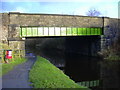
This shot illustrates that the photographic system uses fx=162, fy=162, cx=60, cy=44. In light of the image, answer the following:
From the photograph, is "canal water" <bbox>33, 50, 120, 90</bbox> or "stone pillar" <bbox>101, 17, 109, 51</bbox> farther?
"stone pillar" <bbox>101, 17, 109, 51</bbox>

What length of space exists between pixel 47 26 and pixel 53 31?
1.20m

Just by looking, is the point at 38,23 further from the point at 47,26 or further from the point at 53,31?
the point at 53,31

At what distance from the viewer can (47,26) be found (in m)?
23.6

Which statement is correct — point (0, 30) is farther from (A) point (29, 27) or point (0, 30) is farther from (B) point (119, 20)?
(B) point (119, 20)

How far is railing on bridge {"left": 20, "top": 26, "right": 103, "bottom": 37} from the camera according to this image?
23156 millimetres

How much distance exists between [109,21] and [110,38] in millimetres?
2883

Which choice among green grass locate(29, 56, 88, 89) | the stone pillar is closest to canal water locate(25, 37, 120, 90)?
green grass locate(29, 56, 88, 89)

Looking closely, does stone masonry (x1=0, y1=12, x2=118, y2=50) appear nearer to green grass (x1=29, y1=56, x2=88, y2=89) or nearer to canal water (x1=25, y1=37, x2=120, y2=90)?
canal water (x1=25, y1=37, x2=120, y2=90)

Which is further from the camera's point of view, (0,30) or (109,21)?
(109,21)

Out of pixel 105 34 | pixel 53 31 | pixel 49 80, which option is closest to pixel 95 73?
pixel 49 80

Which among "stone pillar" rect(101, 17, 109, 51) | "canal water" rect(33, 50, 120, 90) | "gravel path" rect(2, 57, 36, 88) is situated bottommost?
"canal water" rect(33, 50, 120, 90)

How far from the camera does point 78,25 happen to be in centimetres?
2512

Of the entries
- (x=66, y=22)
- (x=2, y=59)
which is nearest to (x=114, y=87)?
(x=2, y=59)

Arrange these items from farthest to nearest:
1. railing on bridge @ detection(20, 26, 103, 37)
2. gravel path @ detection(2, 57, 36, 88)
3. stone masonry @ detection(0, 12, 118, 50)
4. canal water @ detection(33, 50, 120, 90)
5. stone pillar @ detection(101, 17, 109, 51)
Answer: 1. stone pillar @ detection(101, 17, 109, 51)
2. railing on bridge @ detection(20, 26, 103, 37)
3. stone masonry @ detection(0, 12, 118, 50)
4. canal water @ detection(33, 50, 120, 90)
5. gravel path @ detection(2, 57, 36, 88)
